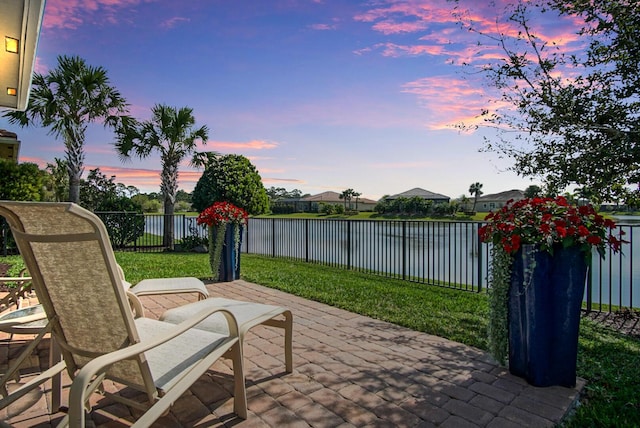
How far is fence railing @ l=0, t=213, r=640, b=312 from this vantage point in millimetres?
5176

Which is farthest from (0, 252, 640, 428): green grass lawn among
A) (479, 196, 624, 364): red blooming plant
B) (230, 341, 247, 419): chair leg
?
(230, 341, 247, 419): chair leg

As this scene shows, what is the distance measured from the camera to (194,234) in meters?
12.7

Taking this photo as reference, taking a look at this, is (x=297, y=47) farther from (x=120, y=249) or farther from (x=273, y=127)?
(x=120, y=249)

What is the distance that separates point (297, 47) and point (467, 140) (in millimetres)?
3755

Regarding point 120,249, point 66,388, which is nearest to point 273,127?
point 120,249

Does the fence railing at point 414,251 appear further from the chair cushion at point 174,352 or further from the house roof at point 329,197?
the house roof at point 329,197

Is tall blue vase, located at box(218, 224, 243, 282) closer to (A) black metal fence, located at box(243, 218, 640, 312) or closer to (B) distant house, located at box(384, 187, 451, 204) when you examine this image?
(A) black metal fence, located at box(243, 218, 640, 312)

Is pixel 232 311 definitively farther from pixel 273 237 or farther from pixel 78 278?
→ pixel 273 237

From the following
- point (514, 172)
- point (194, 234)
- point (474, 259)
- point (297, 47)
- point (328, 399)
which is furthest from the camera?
point (194, 234)

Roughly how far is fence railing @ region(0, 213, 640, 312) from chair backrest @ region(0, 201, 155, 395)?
4.09 m

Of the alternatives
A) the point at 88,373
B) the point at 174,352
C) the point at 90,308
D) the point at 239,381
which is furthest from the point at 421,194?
the point at 88,373

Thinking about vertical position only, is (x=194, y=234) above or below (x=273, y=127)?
below

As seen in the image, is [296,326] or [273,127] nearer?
[296,326]

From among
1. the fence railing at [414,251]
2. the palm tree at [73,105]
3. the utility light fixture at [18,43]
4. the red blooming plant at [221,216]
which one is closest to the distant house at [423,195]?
the palm tree at [73,105]
